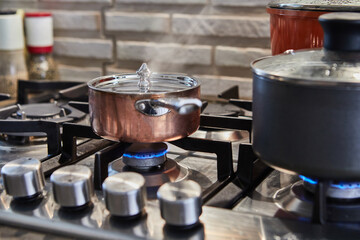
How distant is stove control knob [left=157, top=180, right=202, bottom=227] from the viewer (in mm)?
505

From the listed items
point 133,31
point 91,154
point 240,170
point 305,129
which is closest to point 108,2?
point 133,31

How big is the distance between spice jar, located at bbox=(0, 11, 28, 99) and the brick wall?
12 centimetres

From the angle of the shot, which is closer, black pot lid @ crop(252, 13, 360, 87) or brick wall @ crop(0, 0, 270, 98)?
black pot lid @ crop(252, 13, 360, 87)

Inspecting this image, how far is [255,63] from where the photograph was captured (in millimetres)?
586

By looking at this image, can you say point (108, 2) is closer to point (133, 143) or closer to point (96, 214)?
point (133, 143)

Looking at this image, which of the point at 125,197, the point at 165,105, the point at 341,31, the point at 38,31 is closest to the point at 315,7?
the point at 341,31

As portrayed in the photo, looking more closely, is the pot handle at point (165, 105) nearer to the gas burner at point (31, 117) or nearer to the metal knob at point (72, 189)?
the metal knob at point (72, 189)

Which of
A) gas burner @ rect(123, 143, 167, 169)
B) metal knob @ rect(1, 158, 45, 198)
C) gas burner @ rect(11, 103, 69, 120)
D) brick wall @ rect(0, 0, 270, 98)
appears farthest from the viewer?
brick wall @ rect(0, 0, 270, 98)

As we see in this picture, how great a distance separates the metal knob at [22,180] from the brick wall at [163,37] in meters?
0.65

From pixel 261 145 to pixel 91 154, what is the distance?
0.33 metres

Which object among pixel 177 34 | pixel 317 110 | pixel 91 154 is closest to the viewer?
pixel 317 110

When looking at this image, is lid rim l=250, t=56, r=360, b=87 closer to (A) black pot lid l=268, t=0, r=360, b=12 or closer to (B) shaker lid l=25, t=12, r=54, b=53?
(A) black pot lid l=268, t=0, r=360, b=12

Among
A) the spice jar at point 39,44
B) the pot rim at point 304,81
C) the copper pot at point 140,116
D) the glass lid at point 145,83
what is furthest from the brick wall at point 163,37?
the pot rim at point 304,81

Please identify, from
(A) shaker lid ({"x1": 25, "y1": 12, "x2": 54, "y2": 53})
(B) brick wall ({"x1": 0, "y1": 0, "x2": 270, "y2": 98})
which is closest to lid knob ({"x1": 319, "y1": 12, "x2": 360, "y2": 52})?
(B) brick wall ({"x1": 0, "y1": 0, "x2": 270, "y2": 98})
